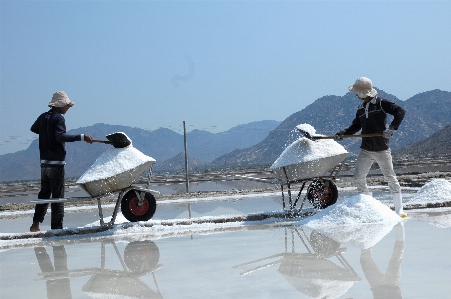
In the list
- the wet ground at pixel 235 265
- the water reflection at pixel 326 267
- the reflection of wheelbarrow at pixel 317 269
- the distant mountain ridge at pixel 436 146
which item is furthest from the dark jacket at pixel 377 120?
the distant mountain ridge at pixel 436 146

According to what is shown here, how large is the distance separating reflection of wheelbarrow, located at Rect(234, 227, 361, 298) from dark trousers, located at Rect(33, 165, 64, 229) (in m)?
2.96

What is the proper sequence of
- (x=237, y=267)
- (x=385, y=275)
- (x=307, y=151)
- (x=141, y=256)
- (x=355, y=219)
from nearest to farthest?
(x=385, y=275)
(x=237, y=267)
(x=141, y=256)
(x=355, y=219)
(x=307, y=151)

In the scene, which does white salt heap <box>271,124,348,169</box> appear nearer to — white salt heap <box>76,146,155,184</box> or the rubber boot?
the rubber boot

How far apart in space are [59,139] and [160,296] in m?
3.70

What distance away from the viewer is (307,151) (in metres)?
Result: 7.07

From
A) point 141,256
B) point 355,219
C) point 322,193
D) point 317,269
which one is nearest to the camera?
point 317,269

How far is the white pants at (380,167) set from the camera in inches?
266

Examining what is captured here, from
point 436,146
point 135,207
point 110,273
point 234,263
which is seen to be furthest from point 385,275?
point 436,146

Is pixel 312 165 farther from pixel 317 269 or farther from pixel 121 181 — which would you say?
pixel 317 269

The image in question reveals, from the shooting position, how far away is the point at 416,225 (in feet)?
19.6

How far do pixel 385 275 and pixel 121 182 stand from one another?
12.5 feet

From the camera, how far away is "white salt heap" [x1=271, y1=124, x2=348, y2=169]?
276 inches

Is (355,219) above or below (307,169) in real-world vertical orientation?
below

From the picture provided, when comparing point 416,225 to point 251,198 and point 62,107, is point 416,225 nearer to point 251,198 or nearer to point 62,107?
point 62,107
